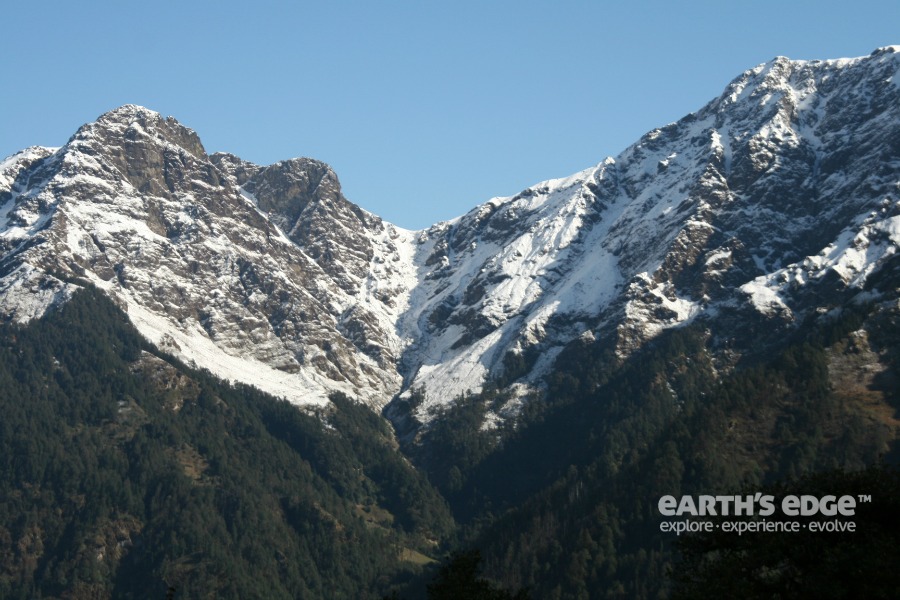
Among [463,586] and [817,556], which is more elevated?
[817,556]

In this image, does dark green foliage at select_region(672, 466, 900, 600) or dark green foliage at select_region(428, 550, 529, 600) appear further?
dark green foliage at select_region(428, 550, 529, 600)

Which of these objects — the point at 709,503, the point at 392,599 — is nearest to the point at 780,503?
the point at 392,599

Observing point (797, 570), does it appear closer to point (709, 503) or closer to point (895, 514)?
point (895, 514)

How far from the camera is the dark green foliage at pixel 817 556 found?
64.6 meters

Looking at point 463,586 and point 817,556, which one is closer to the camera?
point 817,556

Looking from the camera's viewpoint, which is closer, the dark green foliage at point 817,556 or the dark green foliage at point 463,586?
the dark green foliage at point 817,556

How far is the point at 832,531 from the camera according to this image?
73250 millimetres

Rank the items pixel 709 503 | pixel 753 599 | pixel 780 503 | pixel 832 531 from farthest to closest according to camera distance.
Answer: pixel 709 503 → pixel 780 503 → pixel 832 531 → pixel 753 599

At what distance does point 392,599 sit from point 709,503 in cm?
5111

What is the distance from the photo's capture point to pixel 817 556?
7119 centimetres

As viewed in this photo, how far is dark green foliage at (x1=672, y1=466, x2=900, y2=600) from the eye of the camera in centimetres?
6462

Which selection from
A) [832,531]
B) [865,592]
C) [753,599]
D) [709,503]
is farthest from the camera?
[709,503]

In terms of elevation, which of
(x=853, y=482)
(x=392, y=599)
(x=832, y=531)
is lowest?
(x=392, y=599)

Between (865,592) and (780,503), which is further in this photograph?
(780,503)
